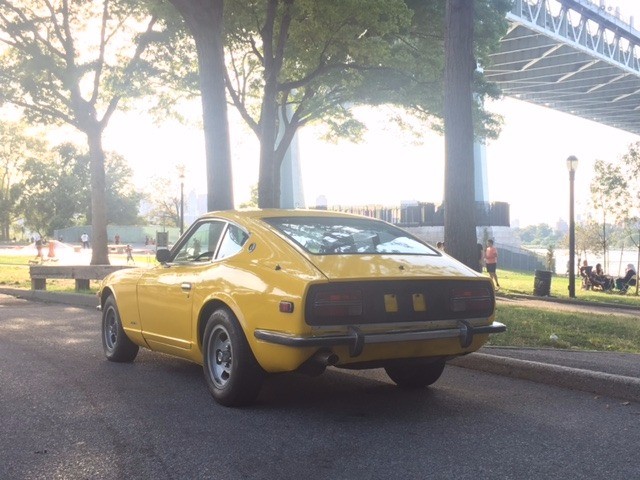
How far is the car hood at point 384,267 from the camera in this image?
4949mm

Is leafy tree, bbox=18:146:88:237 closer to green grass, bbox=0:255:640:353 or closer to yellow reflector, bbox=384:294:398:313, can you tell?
green grass, bbox=0:255:640:353

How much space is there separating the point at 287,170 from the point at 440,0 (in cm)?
2393

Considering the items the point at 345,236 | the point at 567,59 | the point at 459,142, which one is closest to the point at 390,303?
the point at 345,236

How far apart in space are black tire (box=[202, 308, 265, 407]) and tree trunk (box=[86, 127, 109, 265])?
703 inches

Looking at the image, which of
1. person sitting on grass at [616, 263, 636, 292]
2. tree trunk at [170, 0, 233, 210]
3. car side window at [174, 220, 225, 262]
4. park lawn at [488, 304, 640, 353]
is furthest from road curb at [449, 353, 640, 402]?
person sitting on grass at [616, 263, 636, 292]

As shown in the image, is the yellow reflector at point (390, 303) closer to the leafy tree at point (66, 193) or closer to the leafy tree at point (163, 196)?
the leafy tree at point (163, 196)

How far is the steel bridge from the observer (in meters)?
48.1

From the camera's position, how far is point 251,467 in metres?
3.94

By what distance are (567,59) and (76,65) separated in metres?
45.2

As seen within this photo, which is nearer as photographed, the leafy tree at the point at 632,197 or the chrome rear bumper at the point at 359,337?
the chrome rear bumper at the point at 359,337

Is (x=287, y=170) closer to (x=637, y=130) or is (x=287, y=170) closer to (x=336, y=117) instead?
(x=336, y=117)

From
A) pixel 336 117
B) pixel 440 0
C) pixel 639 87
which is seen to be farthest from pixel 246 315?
pixel 639 87

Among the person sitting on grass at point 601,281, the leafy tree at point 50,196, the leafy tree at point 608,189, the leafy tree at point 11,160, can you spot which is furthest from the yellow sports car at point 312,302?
the leafy tree at point 50,196

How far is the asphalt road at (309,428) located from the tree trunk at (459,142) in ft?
14.2
